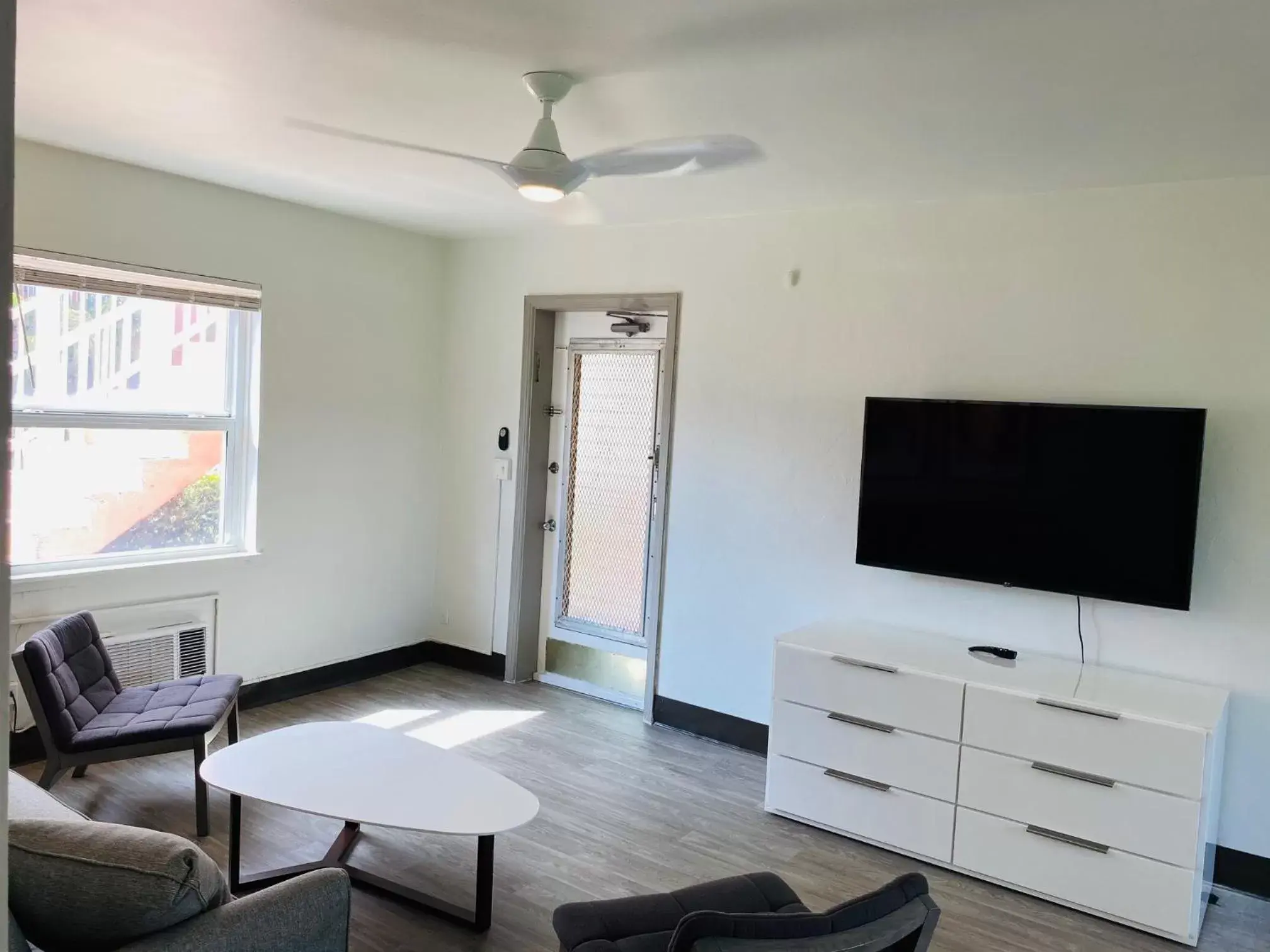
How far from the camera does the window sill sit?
3.59 metres

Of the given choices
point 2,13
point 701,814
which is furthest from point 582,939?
point 2,13

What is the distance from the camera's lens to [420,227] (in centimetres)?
486

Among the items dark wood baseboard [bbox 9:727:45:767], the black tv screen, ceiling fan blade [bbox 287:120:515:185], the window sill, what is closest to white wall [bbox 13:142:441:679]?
the window sill

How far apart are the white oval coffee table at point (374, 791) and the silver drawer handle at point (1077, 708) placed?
1.66 metres

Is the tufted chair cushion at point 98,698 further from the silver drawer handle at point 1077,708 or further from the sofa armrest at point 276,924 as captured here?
the silver drawer handle at point 1077,708

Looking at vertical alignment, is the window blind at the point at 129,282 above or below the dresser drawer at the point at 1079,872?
above

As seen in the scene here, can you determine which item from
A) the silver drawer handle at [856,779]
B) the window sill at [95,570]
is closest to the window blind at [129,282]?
the window sill at [95,570]

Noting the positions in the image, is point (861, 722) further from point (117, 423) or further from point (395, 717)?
point (117, 423)

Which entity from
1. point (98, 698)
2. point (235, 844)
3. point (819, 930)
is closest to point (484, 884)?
point (235, 844)

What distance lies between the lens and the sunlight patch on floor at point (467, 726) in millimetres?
4133

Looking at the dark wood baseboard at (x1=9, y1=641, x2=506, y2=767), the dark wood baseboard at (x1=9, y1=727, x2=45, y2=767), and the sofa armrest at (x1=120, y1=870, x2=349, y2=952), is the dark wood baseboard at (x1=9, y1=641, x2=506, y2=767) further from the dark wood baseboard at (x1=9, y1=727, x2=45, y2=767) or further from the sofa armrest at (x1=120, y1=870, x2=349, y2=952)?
the sofa armrest at (x1=120, y1=870, x2=349, y2=952)

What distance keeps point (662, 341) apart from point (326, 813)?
2.80 m

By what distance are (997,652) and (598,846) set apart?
5.38 feet

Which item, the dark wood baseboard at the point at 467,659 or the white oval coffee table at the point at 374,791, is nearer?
the white oval coffee table at the point at 374,791
